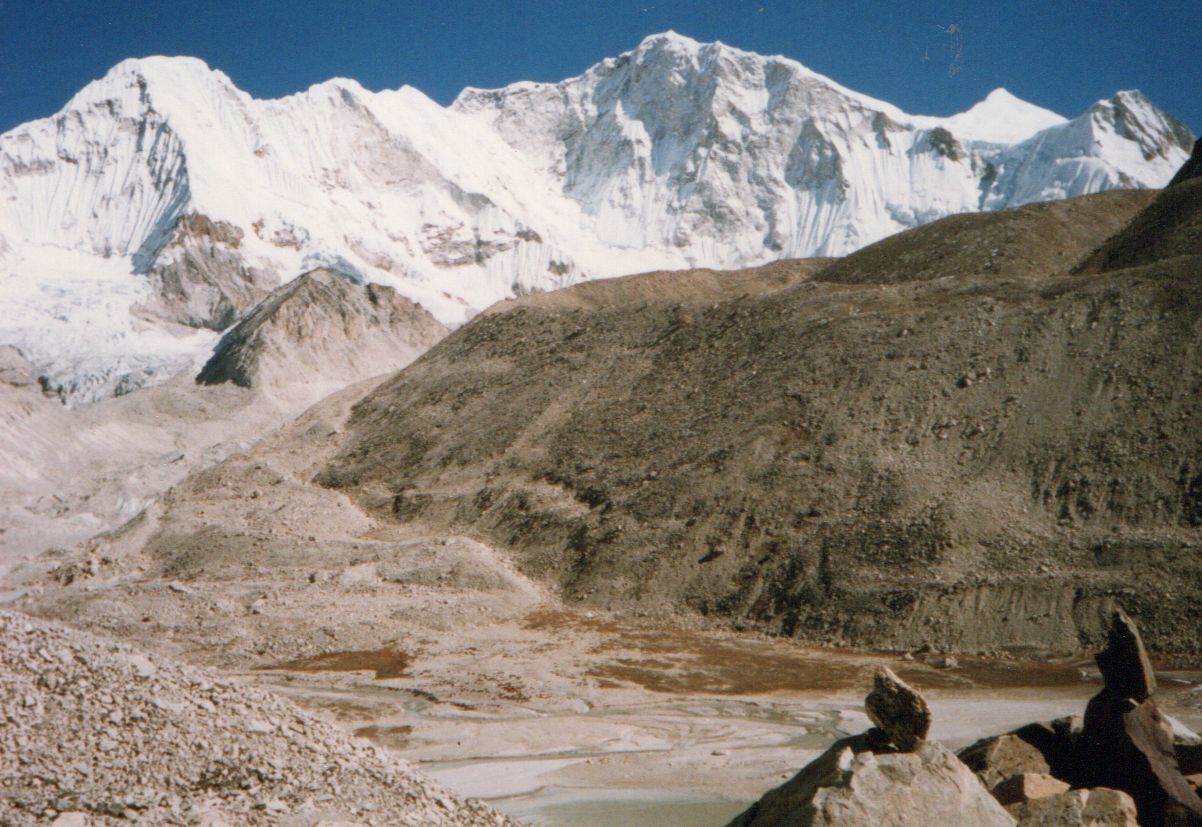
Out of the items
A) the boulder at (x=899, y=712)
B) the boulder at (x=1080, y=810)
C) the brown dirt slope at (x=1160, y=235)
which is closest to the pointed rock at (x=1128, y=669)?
the boulder at (x=1080, y=810)

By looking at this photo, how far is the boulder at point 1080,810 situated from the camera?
7.83m

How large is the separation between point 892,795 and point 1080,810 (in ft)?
5.79

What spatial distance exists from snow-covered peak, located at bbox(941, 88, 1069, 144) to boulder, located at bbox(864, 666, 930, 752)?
143448mm

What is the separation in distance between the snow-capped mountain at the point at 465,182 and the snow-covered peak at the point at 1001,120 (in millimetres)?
480

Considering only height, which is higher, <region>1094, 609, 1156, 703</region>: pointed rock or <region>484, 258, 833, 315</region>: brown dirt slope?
<region>484, 258, 833, 315</region>: brown dirt slope

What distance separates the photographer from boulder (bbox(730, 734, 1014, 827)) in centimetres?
711

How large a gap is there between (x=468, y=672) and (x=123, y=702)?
1165 centimetres

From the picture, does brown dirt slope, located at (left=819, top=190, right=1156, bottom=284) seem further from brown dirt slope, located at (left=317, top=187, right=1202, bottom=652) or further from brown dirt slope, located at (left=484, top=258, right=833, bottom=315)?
brown dirt slope, located at (left=484, top=258, right=833, bottom=315)

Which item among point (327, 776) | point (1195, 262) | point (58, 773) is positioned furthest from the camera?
point (1195, 262)

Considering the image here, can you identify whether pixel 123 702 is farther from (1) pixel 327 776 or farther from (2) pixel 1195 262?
(2) pixel 1195 262

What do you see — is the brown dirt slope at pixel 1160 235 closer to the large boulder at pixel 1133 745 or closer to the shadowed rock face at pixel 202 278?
the large boulder at pixel 1133 745

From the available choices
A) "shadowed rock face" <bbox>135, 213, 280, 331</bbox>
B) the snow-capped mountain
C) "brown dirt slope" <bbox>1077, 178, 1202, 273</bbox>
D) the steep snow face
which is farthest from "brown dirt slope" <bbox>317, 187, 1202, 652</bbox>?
the steep snow face

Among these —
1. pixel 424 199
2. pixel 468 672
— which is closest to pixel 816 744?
pixel 468 672

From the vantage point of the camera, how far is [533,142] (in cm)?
14888
